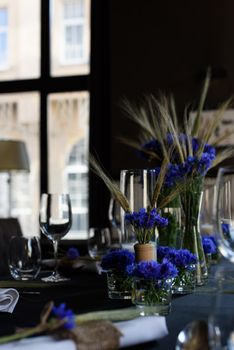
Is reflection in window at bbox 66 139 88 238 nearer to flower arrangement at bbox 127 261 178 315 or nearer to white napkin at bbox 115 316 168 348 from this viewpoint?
flower arrangement at bbox 127 261 178 315

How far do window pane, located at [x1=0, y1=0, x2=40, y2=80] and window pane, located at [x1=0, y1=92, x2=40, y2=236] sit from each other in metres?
0.23

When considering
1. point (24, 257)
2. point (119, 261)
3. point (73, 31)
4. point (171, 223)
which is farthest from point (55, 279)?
point (73, 31)

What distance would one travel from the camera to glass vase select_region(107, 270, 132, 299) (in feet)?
4.10

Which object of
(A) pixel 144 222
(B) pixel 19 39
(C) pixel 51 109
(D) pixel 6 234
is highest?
(B) pixel 19 39

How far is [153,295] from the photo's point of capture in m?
1.04

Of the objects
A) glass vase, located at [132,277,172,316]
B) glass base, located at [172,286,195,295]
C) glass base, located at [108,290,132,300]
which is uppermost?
glass vase, located at [132,277,172,316]

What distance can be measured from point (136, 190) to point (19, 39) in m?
4.86

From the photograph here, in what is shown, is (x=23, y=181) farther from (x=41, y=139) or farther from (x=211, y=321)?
(x=211, y=321)

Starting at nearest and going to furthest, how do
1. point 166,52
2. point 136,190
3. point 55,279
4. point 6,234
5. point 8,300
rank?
point 8,300, point 136,190, point 55,279, point 6,234, point 166,52

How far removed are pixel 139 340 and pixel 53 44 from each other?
522 cm

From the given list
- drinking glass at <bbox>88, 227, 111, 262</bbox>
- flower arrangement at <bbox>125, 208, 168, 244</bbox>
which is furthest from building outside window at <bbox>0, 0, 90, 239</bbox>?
flower arrangement at <bbox>125, 208, 168, 244</bbox>

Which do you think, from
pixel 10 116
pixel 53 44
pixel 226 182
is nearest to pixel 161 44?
pixel 53 44

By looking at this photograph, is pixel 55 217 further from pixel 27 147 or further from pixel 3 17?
pixel 3 17

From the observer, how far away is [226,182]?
2.88ft
